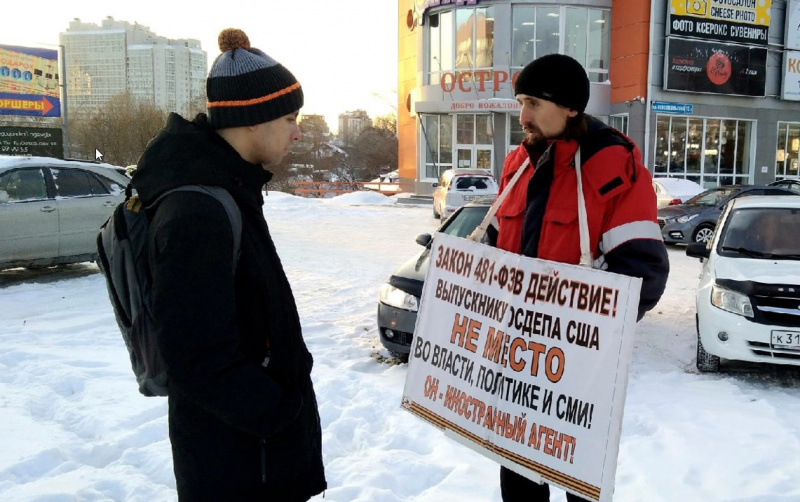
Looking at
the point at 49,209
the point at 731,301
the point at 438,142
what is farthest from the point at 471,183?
the point at 731,301

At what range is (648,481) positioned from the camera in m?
3.56

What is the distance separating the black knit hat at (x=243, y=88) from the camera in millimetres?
1785

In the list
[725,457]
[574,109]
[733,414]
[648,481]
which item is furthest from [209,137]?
[733,414]

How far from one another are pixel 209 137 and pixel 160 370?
2.07ft

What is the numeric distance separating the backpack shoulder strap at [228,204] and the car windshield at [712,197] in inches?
574

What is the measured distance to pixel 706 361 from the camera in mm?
5668

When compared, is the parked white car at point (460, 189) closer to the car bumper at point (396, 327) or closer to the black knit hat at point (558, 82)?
the car bumper at point (396, 327)

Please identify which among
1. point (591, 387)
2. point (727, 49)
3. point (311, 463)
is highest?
point (727, 49)

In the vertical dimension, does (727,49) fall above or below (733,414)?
above

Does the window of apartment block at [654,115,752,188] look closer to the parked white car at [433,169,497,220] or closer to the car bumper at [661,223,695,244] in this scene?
the parked white car at [433,169,497,220]

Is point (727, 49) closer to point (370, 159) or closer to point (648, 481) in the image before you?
point (648, 481)

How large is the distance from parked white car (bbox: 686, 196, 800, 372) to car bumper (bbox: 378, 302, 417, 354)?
249cm

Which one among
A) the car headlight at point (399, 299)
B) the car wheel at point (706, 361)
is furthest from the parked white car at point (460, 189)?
the car wheel at point (706, 361)

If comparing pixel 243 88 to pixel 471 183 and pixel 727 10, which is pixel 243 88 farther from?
pixel 727 10
